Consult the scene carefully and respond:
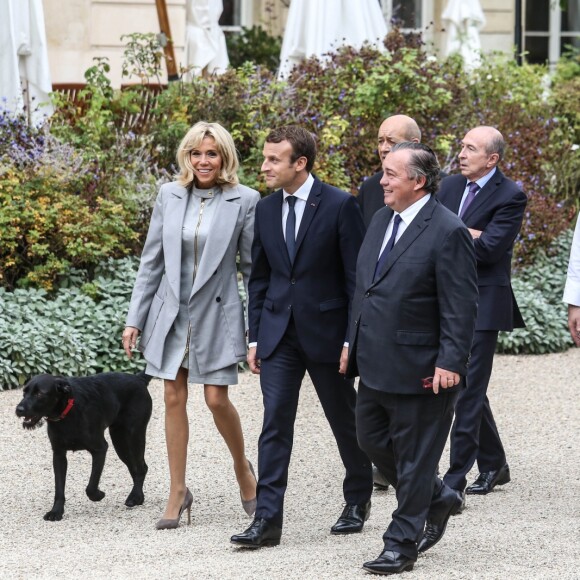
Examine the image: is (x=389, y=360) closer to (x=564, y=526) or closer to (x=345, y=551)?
(x=345, y=551)

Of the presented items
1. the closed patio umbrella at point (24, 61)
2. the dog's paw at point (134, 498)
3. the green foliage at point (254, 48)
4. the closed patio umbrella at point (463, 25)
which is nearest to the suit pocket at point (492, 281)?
the dog's paw at point (134, 498)

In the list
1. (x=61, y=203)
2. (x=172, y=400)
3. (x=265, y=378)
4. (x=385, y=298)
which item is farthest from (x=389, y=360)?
(x=61, y=203)

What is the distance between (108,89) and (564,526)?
24.6ft

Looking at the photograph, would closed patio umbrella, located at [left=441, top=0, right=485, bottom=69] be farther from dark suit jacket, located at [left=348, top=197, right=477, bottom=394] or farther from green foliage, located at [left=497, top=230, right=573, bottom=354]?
dark suit jacket, located at [left=348, top=197, right=477, bottom=394]

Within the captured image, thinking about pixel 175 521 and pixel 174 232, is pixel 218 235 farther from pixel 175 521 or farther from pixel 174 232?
pixel 175 521

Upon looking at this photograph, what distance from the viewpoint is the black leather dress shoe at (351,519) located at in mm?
5484

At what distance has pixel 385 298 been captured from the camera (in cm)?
480

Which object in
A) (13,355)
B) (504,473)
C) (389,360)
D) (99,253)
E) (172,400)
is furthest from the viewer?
(99,253)

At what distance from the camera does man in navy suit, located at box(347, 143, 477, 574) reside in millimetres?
4734

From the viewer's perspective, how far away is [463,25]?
1506 cm

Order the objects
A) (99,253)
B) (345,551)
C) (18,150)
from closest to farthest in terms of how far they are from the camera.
Result: 1. (345,551)
2. (99,253)
3. (18,150)

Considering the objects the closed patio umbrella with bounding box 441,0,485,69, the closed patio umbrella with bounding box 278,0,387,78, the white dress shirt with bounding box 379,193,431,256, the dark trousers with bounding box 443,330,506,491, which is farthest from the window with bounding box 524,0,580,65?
the white dress shirt with bounding box 379,193,431,256

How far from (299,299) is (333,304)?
0.15 metres

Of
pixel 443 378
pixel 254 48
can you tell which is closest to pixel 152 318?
pixel 443 378
